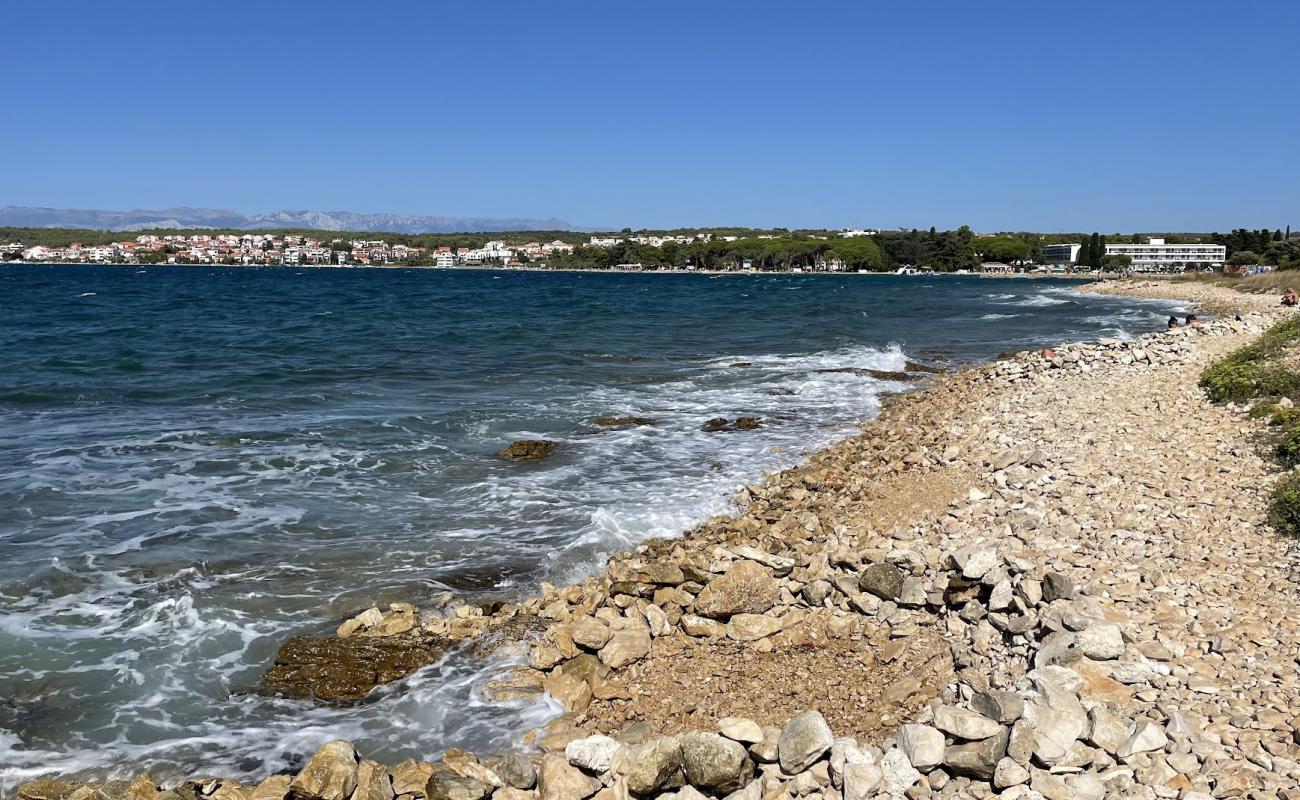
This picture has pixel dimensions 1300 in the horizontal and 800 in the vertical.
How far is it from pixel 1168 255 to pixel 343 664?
185 metres

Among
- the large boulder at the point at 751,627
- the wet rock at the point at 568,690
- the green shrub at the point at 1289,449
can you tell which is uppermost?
the green shrub at the point at 1289,449

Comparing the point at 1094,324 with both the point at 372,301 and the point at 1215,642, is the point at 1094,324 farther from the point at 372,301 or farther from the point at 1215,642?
the point at 372,301

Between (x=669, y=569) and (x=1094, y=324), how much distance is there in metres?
41.6

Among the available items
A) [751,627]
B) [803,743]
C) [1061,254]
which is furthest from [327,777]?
[1061,254]

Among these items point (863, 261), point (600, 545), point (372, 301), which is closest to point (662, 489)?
point (600, 545)

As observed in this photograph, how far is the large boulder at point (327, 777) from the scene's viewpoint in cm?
526

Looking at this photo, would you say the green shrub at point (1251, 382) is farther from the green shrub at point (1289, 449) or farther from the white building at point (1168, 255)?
the white building at point (1168, 255)

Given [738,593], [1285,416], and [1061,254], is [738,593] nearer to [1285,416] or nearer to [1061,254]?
[1285,416]

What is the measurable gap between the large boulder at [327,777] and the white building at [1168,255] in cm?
16891

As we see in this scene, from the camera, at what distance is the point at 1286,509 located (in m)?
7.23

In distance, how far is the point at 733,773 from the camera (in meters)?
4.82

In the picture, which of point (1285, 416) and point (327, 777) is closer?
point (327, 777)

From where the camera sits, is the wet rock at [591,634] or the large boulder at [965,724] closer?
the large boulder at [965,724]

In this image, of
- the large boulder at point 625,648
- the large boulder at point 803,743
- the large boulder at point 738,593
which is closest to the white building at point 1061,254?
the large boulder at point 738,593
